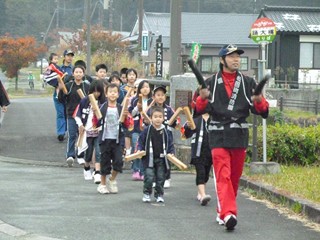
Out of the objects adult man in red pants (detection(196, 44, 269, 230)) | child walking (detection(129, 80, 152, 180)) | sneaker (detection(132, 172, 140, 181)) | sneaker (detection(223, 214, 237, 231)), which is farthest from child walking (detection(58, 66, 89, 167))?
sneaker (detection(223, 214, 237, 231))

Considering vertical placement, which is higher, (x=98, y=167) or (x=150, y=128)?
(x=150, y=128)

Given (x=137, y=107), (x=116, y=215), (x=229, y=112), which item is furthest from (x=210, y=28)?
(x=229, y=112)

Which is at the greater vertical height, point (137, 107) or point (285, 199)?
point (137, 107)

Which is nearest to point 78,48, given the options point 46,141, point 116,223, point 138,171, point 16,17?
point 16,17

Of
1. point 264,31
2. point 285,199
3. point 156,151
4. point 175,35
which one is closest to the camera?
point 285,199

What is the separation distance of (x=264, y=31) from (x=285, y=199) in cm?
350

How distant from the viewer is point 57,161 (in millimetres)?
13945

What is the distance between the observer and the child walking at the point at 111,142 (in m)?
10.6

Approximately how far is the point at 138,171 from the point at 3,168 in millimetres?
2570

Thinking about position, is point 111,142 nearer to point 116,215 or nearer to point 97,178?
point 97,178

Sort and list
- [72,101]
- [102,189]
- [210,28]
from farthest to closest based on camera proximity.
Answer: [210,28], [72,101], [102,189]

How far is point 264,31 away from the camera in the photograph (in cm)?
1202

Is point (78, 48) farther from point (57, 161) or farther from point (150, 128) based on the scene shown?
point (150, 128)

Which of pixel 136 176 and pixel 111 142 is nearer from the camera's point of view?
pixel 111 142
